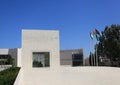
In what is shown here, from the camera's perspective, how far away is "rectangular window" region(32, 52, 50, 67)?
96.4ft

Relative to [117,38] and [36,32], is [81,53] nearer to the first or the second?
[117,38]

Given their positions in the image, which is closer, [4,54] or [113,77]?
[113,77]

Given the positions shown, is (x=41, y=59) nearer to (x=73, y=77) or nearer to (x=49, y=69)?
(x=49, y=69)

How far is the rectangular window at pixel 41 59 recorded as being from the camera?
96.4 feet

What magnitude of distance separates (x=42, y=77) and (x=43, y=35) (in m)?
8.58

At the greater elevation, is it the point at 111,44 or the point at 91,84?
the point at 111,44

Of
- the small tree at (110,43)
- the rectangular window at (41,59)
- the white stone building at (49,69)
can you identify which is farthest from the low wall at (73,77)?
the small tree at (110,43)

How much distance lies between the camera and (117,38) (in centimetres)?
4581

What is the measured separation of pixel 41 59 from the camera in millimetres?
30391

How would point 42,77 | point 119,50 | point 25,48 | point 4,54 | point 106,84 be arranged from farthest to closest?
point 4,54
point 119,50
point 25,48
point 42,77
point 106,84

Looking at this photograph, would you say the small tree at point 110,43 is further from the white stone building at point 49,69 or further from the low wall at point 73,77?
the low wall at point 73,77

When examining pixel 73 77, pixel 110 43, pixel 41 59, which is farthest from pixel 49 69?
pixel 110 43

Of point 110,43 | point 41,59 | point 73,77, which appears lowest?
point 73,77

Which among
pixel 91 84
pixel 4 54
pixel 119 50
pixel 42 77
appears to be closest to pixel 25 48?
pixel 42 77
